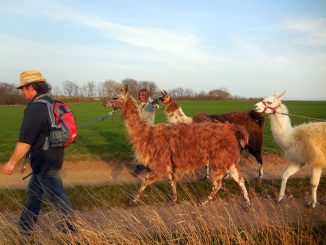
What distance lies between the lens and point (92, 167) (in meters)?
9.24

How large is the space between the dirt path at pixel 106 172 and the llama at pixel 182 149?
1.71 meters

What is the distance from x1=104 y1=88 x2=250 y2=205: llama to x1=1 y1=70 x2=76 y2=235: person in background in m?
1.83

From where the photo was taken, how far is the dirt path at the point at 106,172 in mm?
7754

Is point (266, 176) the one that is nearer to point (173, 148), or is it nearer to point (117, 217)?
point (173, 148)

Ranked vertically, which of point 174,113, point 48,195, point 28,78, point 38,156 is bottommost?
point 48,195

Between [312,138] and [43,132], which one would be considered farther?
[312,138]

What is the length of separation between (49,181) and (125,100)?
235cm

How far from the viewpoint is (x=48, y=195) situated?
430 centimetres

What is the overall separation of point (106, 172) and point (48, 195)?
445cm

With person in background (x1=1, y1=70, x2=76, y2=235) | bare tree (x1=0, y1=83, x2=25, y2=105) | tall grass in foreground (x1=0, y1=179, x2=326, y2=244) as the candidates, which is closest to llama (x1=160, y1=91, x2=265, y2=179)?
tall grass in foreground (x1=0, y1=179, x2=326, y2=244)

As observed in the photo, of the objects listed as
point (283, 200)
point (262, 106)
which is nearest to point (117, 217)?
point (283, 200)

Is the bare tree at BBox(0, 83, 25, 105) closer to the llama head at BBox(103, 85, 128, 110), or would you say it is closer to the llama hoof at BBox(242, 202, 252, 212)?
the llama head at BBox(103, 85, 128, 110)

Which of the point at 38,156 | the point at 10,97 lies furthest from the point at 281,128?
the point at 10,97

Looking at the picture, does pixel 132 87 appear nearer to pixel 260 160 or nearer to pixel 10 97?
pixel 260 160
